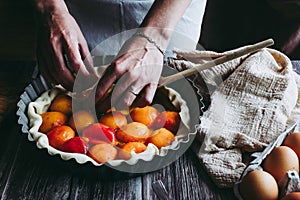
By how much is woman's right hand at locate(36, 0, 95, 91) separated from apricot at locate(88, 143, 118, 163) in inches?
6.2

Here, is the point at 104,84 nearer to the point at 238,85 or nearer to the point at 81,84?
the point at 81,84

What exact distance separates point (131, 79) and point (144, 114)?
0.21ft

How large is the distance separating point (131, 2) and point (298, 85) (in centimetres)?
40

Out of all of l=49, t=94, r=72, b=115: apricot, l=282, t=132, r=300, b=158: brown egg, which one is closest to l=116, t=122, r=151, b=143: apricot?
l=49, t=94, r=72, b=115: apricot

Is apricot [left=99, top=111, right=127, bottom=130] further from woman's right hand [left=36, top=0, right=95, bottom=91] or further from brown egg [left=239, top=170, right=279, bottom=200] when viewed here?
brown egg [left=239, top=170, right=279, bottom=200]

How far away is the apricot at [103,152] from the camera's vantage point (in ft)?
2.21

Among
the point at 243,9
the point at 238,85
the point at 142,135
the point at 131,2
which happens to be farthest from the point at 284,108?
the point at 243,9

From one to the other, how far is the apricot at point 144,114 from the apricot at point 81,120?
0.07 metres

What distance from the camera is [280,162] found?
689 mm

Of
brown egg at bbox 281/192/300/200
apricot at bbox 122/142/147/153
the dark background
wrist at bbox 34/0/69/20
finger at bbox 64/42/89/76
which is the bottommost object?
the dark background

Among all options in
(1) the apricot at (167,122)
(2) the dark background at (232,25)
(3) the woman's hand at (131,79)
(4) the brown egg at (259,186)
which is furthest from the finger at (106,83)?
(2) the dark background at (232,25)

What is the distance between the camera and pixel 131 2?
0.99 meters

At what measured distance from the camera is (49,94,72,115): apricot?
792mm

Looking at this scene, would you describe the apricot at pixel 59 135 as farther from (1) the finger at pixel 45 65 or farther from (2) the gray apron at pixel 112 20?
(2) the gray apron at pixel 112 20
